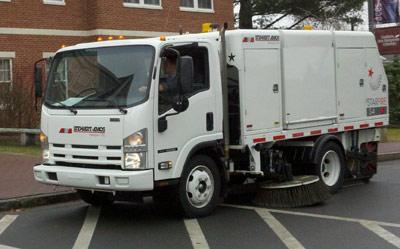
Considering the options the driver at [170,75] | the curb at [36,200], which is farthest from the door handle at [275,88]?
the curb at [36,200]

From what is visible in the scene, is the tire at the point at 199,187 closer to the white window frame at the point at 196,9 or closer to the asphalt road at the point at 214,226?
the asphalt road at the point at 214,226

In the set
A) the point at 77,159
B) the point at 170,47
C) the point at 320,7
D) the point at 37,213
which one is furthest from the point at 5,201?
the point at 320,7

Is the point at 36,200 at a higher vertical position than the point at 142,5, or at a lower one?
lower

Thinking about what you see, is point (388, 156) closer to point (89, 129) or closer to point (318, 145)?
point (318, 145)

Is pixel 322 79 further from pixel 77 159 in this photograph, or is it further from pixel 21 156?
pixel 21 156

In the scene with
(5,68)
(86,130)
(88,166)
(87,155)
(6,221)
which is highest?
(5,68)

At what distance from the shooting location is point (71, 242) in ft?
22.1

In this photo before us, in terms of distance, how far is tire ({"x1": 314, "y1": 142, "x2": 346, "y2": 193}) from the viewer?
31.9 ft

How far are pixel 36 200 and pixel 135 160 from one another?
2740mm

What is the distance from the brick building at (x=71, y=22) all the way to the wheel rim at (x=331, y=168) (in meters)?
11.4

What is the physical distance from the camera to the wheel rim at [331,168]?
9797 millimetres

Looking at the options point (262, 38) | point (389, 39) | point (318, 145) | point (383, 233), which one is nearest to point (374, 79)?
point (318, 145)

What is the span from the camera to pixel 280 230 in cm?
716

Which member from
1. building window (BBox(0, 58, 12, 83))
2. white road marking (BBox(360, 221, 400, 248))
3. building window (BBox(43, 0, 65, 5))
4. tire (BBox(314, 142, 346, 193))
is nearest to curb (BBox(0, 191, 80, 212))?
tire (BBox(314, 142, 346, 193))
